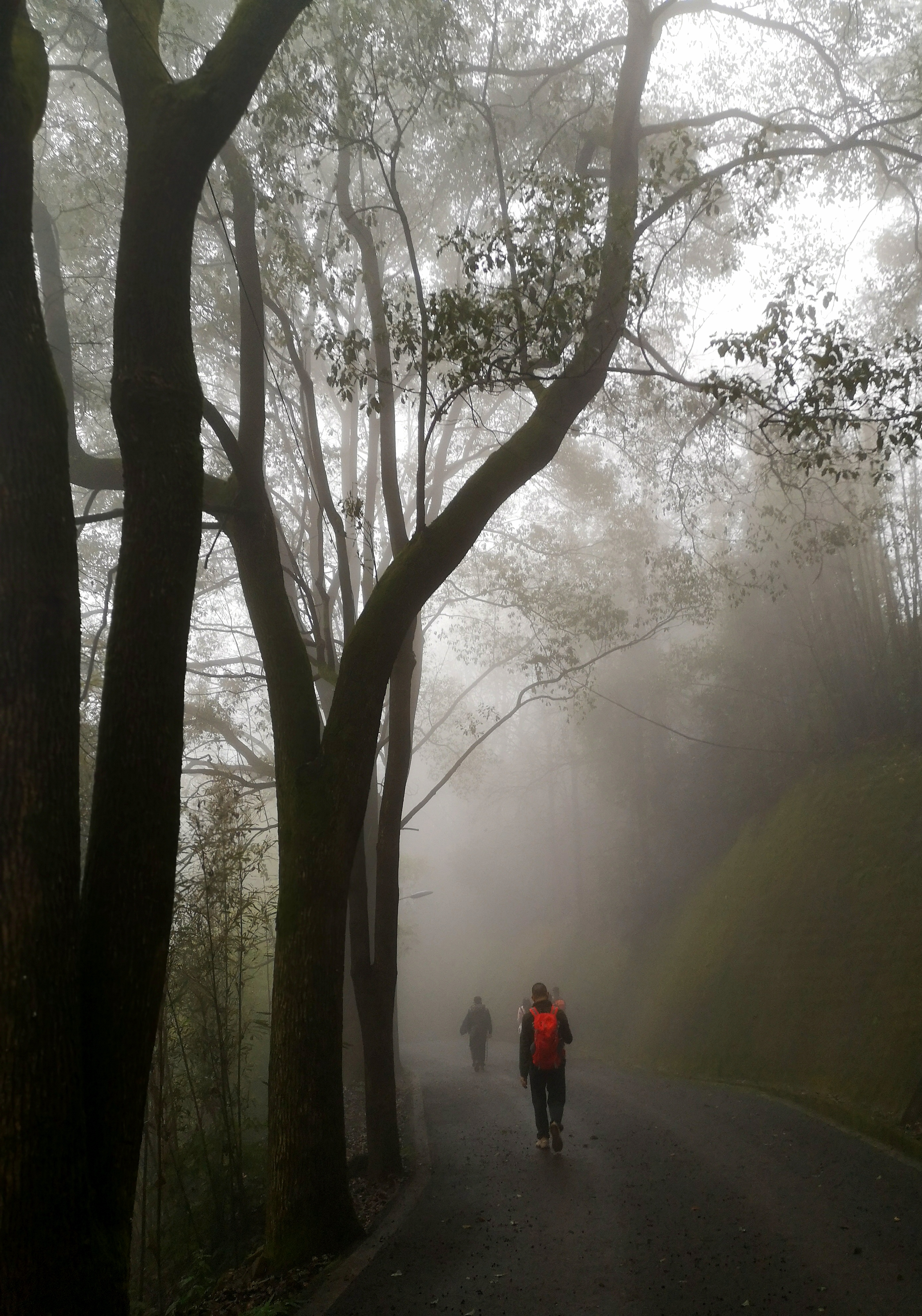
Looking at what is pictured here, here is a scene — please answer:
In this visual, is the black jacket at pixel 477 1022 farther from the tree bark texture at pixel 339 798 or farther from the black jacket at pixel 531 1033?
the tree bark texture at pixel 339 798

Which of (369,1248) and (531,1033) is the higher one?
(531,1033)

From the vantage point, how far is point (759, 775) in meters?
18.1

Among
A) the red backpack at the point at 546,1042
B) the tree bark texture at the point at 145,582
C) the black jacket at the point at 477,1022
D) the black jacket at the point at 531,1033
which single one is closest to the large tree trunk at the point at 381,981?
the black jacket at the point at 531,1033

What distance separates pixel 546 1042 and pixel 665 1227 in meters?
2.49

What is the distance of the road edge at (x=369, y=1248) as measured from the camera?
5023mm

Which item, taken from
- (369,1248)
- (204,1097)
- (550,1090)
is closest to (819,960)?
(550,1090)

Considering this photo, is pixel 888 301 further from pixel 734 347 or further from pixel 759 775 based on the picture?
pixel 759 775

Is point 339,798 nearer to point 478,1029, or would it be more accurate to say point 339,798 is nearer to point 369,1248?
point 369,1248

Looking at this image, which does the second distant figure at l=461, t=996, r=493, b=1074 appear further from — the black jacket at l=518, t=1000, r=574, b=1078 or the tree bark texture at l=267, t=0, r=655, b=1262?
the tree bark texture at l=267, t=0, r=655, b=1262

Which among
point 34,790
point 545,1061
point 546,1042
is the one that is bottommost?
point 545,1061

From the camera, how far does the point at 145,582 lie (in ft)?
13.2

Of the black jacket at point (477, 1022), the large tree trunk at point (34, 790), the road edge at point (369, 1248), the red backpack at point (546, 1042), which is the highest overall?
the large tree trunk at point (34, 790)

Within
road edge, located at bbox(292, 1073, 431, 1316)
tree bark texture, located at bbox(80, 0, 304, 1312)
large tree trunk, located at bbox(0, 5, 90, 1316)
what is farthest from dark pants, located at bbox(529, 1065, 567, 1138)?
large tree trunk, located at bbox(0, 5, 90, 1316)

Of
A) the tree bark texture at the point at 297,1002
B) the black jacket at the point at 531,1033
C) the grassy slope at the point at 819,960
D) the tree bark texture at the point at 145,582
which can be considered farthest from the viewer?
the grassy slope at the point at 819,960
